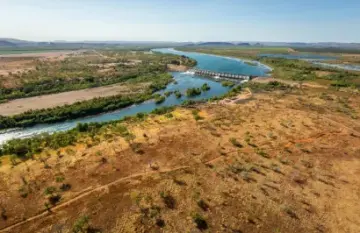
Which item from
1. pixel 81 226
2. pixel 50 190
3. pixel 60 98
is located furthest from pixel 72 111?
pixel 81 226

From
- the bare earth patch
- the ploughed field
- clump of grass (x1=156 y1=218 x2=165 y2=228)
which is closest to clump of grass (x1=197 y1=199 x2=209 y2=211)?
the ploughed field

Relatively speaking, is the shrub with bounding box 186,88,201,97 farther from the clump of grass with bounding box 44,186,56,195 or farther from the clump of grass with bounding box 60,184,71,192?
the clump of grass with bounding box 44,186,56,195

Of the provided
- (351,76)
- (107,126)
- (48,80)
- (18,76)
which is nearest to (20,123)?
(107,126)

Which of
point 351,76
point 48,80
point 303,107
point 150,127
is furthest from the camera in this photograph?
point 351,76

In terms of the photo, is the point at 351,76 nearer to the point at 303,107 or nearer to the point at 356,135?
the point at 303,107

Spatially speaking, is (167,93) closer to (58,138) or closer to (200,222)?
(58,138)
